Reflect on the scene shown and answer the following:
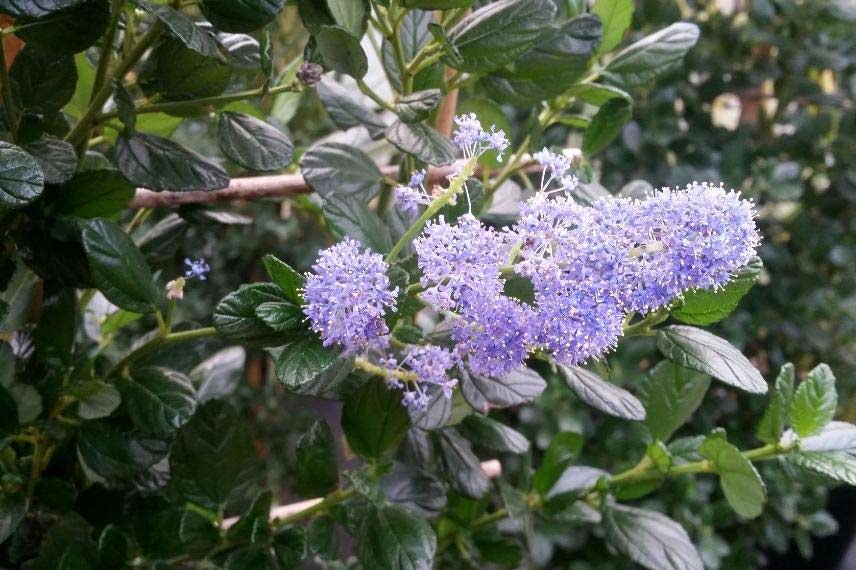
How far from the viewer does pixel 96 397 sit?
21.0 inches

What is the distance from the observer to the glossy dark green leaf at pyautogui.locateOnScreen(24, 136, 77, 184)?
1.56 ft

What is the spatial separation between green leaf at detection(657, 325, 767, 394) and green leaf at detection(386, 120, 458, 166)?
0.17m

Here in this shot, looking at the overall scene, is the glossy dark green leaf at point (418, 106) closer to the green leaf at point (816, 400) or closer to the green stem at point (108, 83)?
the green stem at point (108, 83)

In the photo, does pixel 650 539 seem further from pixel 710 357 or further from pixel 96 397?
pixel 96 397

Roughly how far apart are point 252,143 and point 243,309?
0.15 m

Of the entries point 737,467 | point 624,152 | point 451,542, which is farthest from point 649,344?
point 737,467

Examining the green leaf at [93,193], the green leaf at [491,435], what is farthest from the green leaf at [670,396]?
the green leaf at [93,193]

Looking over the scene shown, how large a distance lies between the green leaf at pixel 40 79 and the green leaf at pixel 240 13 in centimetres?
11

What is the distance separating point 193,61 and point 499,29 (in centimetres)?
19

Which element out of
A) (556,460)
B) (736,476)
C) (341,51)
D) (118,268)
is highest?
(341,51)

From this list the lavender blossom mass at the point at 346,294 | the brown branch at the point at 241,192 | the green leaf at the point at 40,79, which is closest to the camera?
the lavender blossom mass at the point at 346,294

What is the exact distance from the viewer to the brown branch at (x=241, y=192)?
0.60 m

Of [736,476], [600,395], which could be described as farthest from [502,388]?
[736,476]

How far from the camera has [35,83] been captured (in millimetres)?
499
